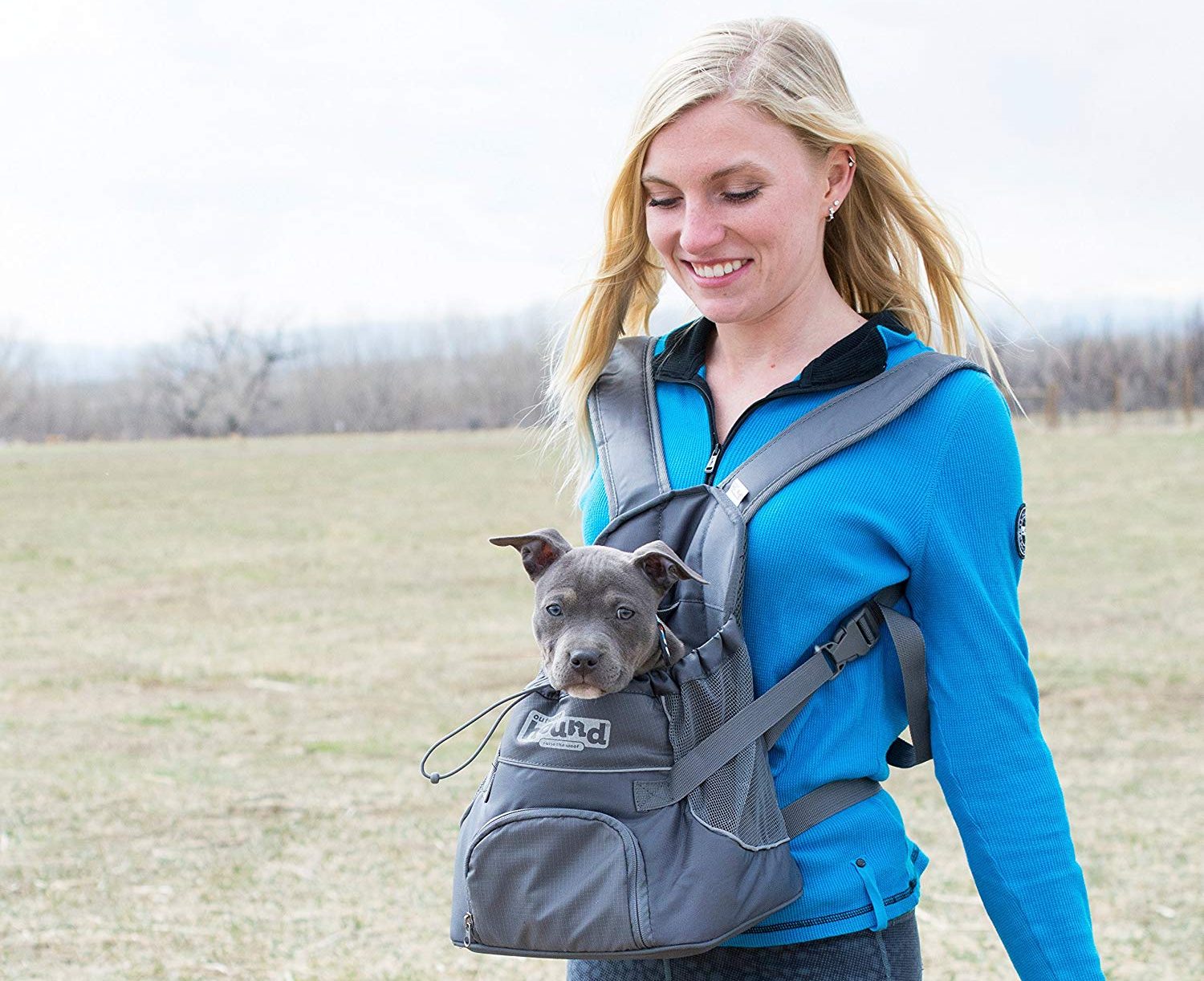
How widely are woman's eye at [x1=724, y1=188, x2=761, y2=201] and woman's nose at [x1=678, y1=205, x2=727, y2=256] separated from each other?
0.12 ft

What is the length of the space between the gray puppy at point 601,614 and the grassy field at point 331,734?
308 cm

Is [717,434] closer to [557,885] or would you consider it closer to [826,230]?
[826,230]

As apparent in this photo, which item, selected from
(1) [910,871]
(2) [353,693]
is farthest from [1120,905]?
(2) [353,693]

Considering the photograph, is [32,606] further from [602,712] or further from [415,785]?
[602,712]

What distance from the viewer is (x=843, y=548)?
199 cm

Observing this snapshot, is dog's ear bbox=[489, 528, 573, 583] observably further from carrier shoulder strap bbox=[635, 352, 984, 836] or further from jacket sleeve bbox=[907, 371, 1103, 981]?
jacket sleeve bbox=[907, 371, 1103, 981]

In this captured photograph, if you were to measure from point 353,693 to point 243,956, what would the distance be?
5.22 m

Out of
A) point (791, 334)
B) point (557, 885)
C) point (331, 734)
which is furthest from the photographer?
point (331, 734)

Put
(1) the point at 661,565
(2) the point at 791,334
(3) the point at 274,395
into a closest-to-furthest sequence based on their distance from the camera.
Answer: (1) the point at 661,565 < (2) the point at 791,334 < (3) the point at 274,395

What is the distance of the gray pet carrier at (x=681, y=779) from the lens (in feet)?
6.03

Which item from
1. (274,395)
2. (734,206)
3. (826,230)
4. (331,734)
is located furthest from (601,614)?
(274,395)

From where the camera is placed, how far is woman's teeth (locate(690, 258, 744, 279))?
6.94 ft

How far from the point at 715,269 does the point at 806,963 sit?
1.04 meters

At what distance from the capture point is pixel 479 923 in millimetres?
1907
